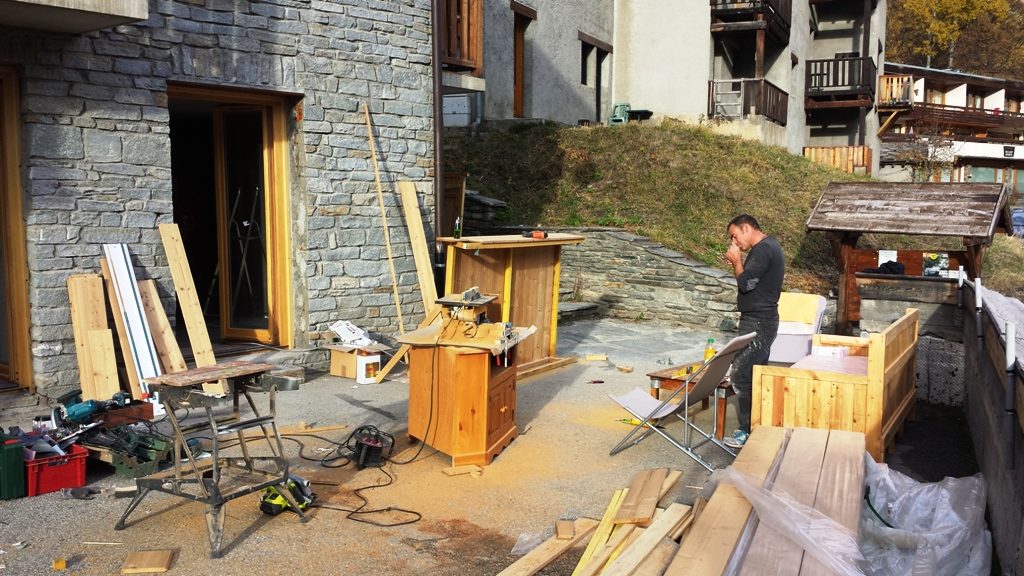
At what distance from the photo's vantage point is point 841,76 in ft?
83.4

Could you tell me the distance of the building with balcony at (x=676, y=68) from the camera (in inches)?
718

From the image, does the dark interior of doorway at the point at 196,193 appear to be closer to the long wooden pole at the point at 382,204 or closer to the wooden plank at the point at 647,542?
the long wooden pole at the point at 382,204

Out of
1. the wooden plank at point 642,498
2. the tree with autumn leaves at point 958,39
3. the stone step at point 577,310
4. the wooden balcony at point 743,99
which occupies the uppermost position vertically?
the tree with autumn leaves at point 958,39

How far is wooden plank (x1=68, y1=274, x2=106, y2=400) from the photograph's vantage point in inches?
288

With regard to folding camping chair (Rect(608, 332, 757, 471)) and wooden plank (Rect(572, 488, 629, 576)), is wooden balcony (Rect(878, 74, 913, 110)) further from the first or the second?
wooden plank (Rect(572, 488, 629, 576))

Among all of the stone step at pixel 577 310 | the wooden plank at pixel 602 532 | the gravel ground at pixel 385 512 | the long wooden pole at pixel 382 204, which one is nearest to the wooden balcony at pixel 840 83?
the stone step at pixel 577 310

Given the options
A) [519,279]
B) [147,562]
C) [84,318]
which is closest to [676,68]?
[519,279]

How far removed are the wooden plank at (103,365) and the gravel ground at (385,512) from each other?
0.48m

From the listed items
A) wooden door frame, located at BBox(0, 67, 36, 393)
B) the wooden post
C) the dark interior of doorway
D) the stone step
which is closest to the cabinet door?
wooden door frame, located at BBox(0, 67, 36, 393)

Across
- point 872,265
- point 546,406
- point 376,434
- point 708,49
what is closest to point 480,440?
point 376,434

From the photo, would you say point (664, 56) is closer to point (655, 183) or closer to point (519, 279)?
point (655, 183)

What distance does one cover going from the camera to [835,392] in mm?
5930

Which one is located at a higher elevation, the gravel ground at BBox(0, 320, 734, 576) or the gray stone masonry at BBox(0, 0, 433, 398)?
the gray stone masonry at BBox(0, 0, 433, 398)

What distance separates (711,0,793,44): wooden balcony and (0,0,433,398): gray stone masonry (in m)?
12.7
